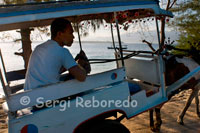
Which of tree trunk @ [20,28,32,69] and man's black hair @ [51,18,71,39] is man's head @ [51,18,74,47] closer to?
man's black hair @ [51,18,71,39]

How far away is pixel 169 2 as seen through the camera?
7820 millimetres

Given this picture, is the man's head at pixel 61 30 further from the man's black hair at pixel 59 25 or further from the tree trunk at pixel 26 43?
the tree trunk at pixel 26 43

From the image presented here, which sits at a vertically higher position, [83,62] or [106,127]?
[83,62]

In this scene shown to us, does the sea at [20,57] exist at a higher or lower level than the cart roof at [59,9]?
lower

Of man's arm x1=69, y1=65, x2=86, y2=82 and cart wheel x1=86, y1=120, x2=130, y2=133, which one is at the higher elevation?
man's arm x1=69, y1=65, x2=86, y2=82

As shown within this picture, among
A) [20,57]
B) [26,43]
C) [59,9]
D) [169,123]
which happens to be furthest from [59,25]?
[20,57]

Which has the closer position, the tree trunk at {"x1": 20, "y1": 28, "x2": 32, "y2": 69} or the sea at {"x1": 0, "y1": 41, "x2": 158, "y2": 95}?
the tree trunk at {"x1": 20, "y1": 28, "x2": 32, "y2": 69}

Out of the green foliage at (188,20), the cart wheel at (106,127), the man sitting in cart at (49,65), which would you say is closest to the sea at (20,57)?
the man sitting in cart at (49,65)

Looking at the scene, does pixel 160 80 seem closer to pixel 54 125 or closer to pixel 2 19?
pixel 54 125

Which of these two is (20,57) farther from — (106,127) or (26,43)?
(106,127)

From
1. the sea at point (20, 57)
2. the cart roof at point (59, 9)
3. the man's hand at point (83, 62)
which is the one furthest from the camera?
the sea at point (20, 57)

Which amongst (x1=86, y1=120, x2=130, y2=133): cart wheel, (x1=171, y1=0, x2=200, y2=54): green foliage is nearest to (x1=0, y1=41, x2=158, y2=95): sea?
(x1=86, y1=120, x2=130, y2=133): cart wheel

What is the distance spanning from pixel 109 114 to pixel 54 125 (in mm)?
743

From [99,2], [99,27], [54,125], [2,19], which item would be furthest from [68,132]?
[99,27]
